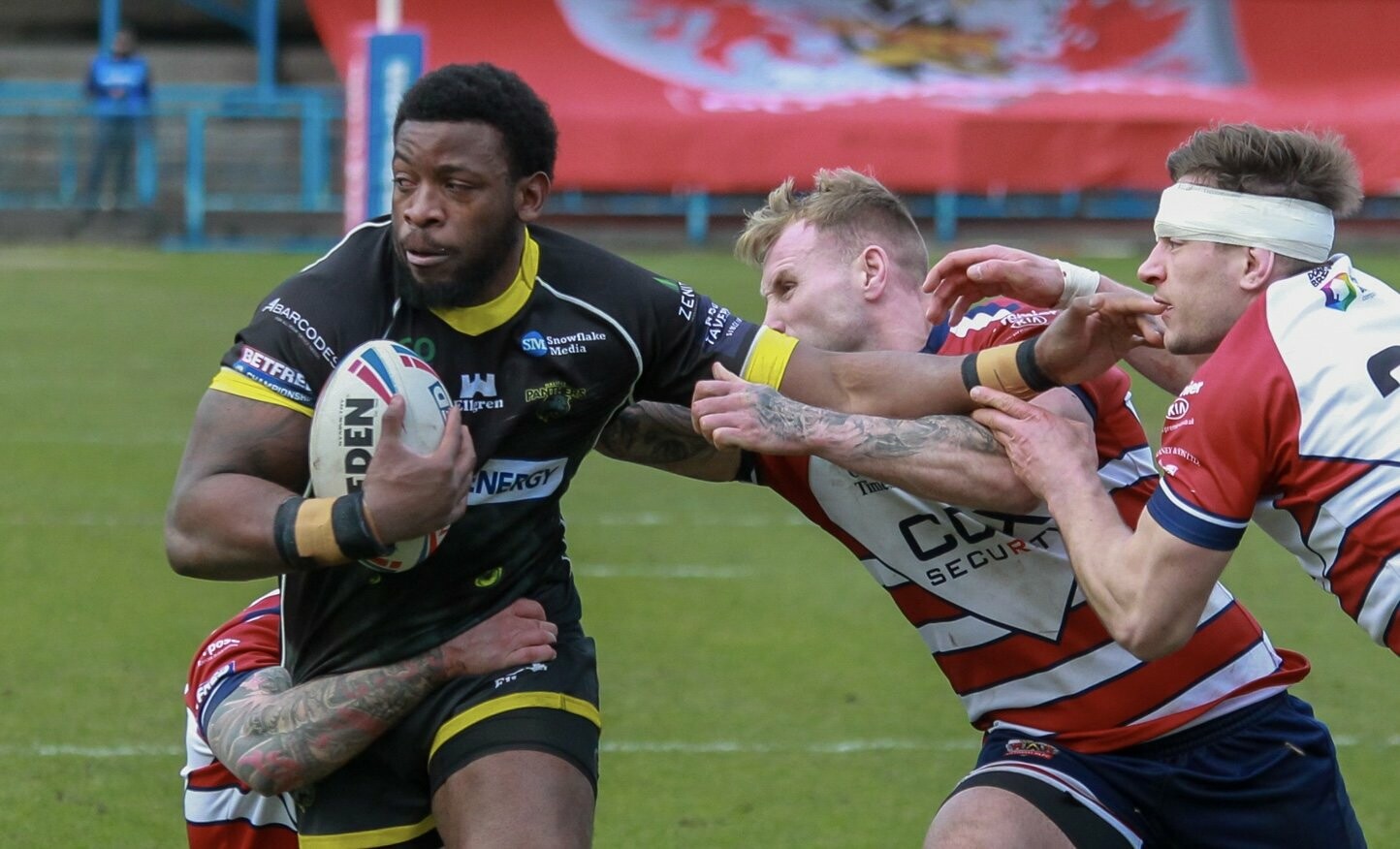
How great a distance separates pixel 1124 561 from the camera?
390 centimetres

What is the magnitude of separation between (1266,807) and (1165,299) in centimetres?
122

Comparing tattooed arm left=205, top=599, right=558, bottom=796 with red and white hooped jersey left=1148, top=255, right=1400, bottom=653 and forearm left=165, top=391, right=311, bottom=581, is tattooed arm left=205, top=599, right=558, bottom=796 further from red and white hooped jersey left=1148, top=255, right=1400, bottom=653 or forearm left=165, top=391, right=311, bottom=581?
red and white hooped jersey left=1148, top=255, right=1400, bottom=653

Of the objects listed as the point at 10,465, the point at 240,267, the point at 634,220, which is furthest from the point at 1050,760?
the point at 634,220

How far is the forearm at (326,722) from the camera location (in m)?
4.34

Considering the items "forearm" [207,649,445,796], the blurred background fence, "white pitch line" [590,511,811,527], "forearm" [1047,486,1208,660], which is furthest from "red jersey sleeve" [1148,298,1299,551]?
the blurred background fence

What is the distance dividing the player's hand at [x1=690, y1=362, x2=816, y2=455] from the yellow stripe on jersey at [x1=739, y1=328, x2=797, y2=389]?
205mm

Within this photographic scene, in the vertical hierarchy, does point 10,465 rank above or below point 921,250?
below

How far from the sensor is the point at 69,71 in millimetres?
30391

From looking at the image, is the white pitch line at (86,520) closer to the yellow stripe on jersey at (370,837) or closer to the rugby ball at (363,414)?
the yellow stripe on jersey at (370,837)

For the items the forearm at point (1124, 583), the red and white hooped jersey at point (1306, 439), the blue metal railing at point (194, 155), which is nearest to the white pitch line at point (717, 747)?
the forearm at point (1124, 583)

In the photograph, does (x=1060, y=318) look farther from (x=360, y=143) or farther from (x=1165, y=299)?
(x=360, y=143)

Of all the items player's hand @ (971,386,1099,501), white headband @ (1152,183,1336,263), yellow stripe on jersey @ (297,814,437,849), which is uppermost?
white headband @ (1152,183,1336,263)

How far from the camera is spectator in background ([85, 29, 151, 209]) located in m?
25.8

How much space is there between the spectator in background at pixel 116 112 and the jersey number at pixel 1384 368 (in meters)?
24.0
